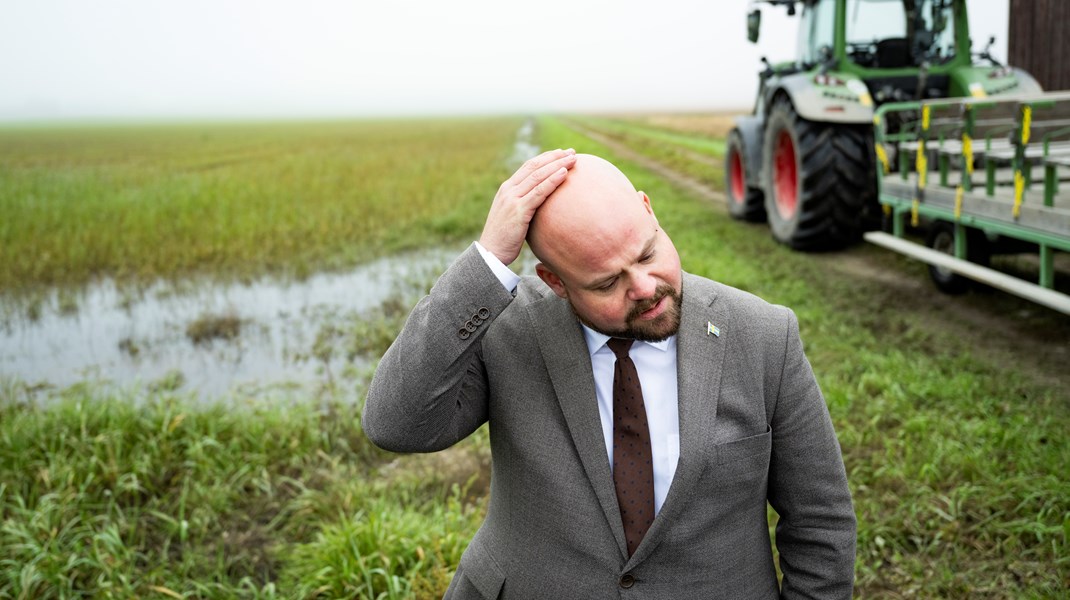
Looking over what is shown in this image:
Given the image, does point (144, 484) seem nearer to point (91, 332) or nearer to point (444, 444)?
point (444, 444)

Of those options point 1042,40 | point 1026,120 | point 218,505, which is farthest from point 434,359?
point 1042,40

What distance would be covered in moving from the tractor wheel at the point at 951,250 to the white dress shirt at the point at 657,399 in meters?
4.35

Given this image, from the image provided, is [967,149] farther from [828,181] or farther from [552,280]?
[552,280]

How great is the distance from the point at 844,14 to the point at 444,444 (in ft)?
20.9

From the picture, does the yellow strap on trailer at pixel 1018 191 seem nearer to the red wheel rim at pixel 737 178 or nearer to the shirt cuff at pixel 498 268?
the shirt cuff at pixel 498 268

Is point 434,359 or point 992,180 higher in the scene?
point 992,180

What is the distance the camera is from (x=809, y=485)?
1.34 meters

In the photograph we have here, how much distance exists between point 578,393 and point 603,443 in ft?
0.27

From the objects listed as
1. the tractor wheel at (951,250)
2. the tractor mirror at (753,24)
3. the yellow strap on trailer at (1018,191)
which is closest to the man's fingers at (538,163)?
the yellow strap on trailer at (1018,191)

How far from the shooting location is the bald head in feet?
3.80

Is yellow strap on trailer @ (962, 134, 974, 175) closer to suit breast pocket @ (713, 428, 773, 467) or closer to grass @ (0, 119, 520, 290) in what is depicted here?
suit breast pocket @ (713, 428, 773, 467)

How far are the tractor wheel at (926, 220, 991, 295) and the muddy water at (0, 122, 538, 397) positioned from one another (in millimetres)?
3254

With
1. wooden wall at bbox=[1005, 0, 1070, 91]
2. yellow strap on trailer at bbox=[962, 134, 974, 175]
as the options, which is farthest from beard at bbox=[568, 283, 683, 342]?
wooden wall at bbox=[1005, 0, 1070, 91]

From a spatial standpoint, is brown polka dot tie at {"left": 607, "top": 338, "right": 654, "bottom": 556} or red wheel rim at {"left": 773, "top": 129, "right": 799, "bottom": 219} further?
red wheel rim at {"left": 773, "top": 129, "right": 799, "bottom": 219}
